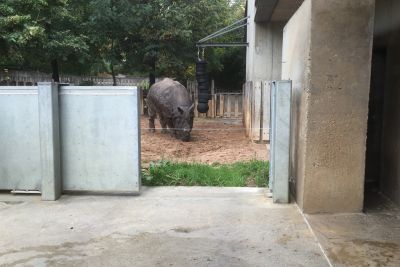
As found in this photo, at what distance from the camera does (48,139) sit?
233 inches

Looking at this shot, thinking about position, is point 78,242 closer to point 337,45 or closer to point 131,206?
point 131,206

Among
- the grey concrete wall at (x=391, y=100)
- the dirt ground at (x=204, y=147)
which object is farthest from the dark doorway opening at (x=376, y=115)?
the dirt ground at (x=204, y=147)

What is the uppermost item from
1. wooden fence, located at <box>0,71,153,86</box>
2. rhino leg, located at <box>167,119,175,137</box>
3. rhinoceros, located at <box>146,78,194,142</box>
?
wooden fence, located at <box>0,71,153,86</box>

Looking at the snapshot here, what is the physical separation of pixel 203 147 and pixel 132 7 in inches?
413

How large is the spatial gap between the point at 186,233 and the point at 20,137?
2.88m

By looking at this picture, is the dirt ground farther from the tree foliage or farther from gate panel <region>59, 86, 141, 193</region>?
the tree foliage

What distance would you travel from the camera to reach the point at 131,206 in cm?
567

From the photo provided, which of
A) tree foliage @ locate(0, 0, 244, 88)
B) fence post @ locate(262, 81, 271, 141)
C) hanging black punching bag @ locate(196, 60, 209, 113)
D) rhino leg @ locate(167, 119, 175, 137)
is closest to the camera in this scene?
fence post @ locate(262, 81, 271, 141)

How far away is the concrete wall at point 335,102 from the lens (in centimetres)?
505

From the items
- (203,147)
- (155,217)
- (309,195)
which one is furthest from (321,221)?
(203,147)

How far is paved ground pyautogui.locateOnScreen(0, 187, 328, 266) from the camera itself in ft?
13.2

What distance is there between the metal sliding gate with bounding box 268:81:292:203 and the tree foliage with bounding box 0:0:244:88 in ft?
42.8

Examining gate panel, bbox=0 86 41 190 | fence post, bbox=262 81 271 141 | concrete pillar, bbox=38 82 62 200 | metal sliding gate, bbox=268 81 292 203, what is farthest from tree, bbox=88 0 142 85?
metal sliding gate, bbox=268 81 292 203

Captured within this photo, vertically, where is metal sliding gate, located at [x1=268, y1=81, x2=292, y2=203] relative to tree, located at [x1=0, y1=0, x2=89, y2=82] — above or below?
below
